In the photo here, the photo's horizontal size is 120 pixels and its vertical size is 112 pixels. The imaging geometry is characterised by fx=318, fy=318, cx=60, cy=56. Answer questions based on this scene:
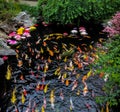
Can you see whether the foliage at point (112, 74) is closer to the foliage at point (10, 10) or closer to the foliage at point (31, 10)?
the foliage at point (10, 10)

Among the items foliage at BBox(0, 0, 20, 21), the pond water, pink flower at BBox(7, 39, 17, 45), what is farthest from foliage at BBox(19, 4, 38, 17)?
pink flower at BBox(7, 39, 17, 45)

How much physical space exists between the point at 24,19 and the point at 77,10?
2420mm

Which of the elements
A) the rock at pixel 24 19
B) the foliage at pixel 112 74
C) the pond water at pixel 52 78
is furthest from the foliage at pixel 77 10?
the foliage at pixel 112 74

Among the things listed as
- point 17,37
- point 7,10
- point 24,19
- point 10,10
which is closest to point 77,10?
point 24,19

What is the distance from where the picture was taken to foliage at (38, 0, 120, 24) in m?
12.4

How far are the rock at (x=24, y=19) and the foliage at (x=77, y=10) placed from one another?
2.27ft

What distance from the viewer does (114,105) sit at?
7.30 metres

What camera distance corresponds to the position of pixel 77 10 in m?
12.4

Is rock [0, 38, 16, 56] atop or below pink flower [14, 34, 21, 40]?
atop

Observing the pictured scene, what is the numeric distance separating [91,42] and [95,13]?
1.79m

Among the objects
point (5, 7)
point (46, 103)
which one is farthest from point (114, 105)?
point (5, 7)

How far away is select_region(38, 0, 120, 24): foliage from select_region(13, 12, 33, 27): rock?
69cm

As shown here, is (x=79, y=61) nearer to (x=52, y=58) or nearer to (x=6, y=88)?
(x=52, y=58)

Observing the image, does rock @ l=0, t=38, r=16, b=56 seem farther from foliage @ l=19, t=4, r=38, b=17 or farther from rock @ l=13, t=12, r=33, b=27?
foliage @ l=19, t=4, r=38, b=17
